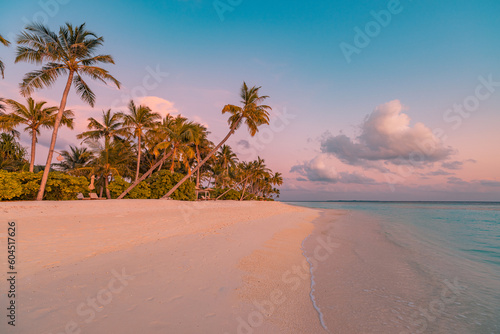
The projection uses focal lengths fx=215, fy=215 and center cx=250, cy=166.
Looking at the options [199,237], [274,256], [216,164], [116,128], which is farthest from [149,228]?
[216,164]

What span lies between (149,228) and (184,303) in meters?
6.65

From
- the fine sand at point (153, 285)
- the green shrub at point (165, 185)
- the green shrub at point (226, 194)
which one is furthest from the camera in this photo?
the green shrub at point (226, 194)

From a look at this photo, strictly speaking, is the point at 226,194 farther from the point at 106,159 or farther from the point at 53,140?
the point at 53,140

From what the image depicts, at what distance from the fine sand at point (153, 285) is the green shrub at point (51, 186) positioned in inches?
324

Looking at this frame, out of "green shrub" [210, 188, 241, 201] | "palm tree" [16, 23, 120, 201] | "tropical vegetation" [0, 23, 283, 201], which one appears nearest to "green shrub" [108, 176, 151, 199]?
"tropical vegetation" [0, 23, 283, 201]

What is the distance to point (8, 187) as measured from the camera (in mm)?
12672

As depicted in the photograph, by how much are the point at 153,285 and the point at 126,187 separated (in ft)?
71.2

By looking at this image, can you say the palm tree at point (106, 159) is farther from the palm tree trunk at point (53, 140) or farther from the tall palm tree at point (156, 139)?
the palm tree trunk at point (53, 140)

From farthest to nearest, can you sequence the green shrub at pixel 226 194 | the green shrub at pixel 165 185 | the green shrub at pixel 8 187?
the green shrub at pixel 226 194 < the green shrub at pixel 165 185 < the green shrub at pixel 8 187

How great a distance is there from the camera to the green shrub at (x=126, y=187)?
22172 millimetres

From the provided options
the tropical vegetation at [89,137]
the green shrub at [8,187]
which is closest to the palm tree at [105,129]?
the tropical vegetation at [89,137]

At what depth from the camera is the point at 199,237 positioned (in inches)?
326

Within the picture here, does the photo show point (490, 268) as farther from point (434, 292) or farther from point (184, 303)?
point (184, 303)

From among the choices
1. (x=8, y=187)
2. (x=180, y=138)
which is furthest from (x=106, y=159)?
(x=8, y=187)
